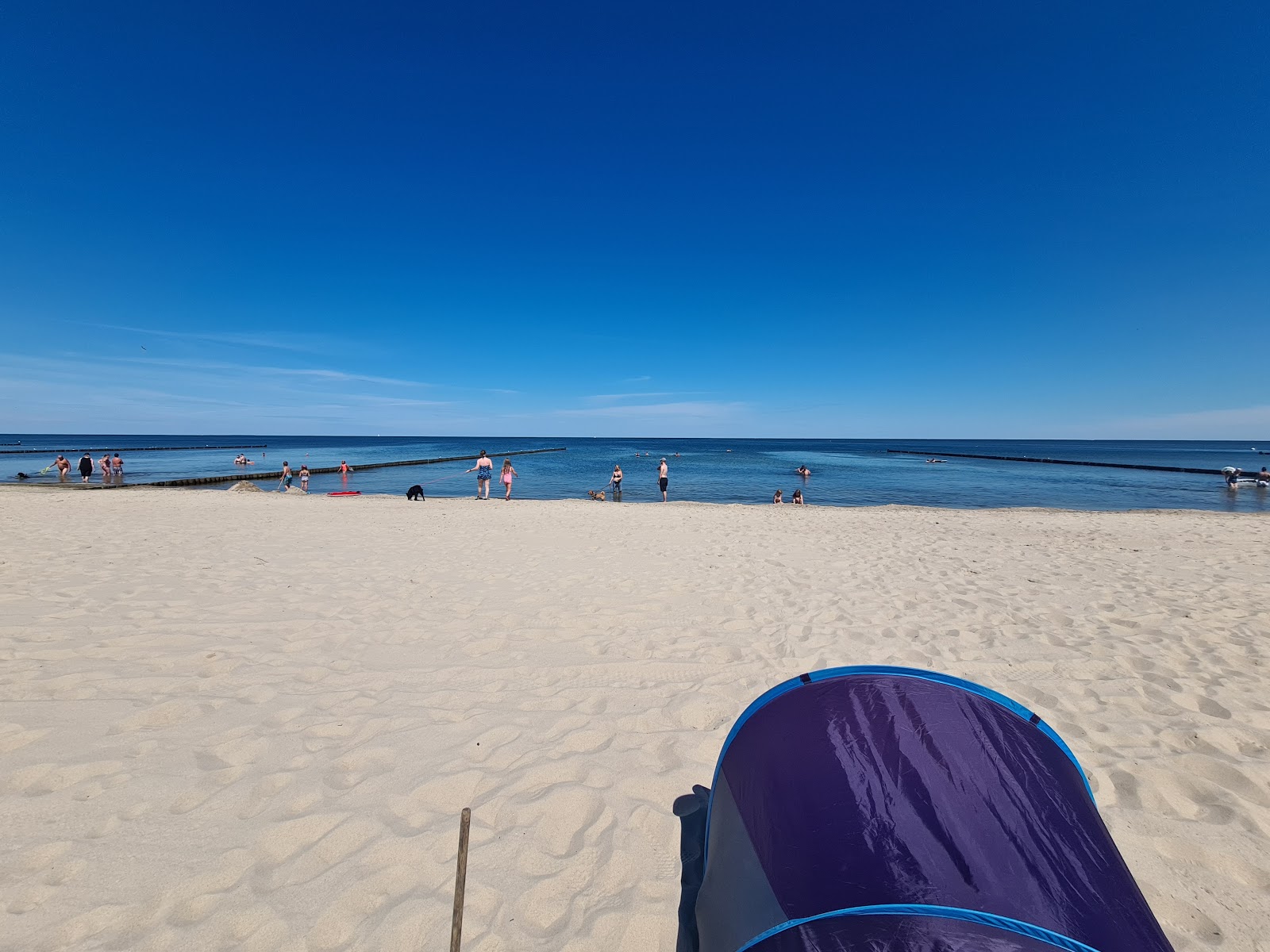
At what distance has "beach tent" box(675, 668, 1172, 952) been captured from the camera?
5.29 feet

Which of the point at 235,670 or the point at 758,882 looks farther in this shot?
the point at 235,670

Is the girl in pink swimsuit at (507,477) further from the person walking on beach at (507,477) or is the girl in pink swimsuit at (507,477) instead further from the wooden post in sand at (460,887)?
the wooden post in sand at (460,887)

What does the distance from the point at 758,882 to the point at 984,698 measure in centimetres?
141

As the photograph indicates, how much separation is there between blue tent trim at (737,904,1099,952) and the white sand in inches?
48.1

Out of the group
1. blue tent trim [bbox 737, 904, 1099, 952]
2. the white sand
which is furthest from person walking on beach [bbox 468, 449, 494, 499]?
blue tent trim [bbox 737, 904, 1099, 952]

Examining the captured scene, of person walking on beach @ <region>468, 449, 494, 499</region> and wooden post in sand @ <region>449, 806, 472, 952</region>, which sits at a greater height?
person walking on beach @ <region>468, 449, 494, 499</region>

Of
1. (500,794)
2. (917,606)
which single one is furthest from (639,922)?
(917,606)

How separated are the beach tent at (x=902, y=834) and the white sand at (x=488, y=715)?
2.69 feet

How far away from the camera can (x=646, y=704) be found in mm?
4438

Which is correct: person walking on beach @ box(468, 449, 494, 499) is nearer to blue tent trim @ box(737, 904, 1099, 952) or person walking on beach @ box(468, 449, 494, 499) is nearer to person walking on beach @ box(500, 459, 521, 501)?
person walking on beach @ box(500, 459, 521, 501)

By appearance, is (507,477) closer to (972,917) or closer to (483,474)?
(483,474)

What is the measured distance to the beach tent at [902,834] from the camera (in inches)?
63.5

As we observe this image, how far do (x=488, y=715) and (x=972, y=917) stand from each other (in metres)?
3.53

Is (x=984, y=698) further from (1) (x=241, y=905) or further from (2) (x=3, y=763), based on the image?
(2) (x=3, y=763)
